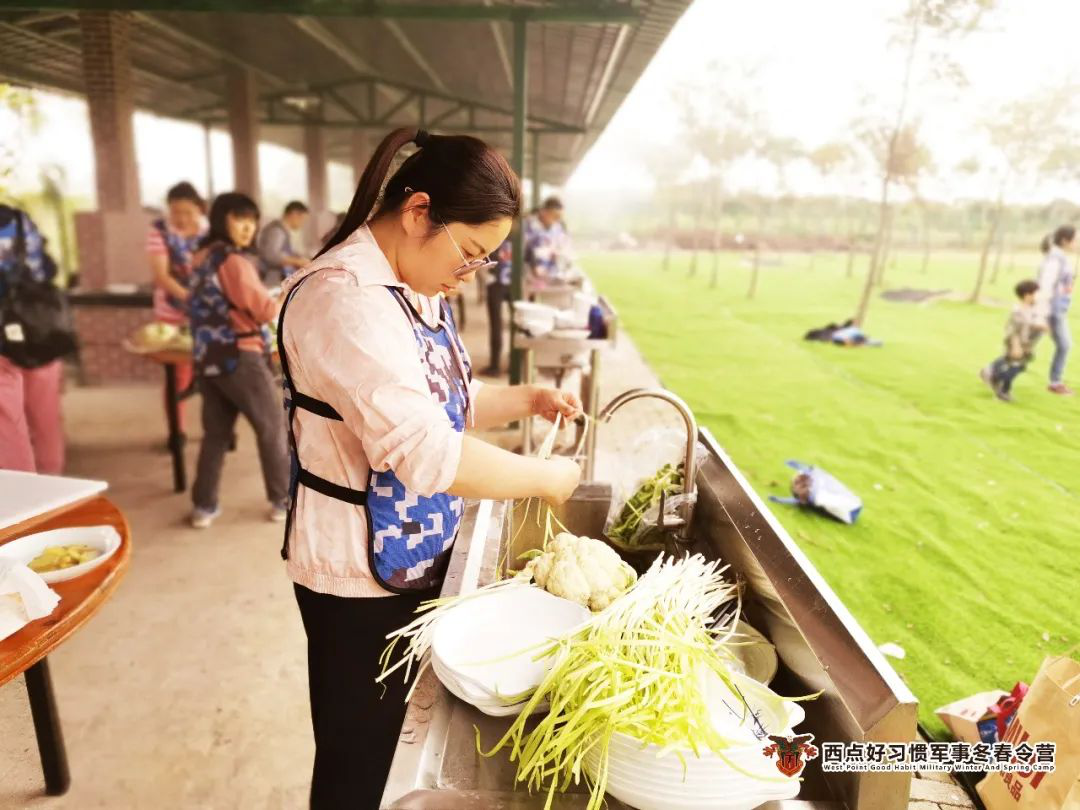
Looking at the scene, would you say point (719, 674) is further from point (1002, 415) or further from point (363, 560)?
point (1002, 415)

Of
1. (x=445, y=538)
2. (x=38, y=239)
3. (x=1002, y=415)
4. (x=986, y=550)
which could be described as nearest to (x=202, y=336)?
(x=38, y=239)

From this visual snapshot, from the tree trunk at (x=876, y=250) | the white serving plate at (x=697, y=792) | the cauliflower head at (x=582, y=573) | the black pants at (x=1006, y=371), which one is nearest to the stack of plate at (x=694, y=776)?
the white serving plate at (x=697, y=792)

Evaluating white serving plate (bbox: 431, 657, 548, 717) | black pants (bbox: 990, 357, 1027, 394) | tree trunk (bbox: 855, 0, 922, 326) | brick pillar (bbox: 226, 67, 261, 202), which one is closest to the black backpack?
white serving plate (bbox: 431, 657, 548, 717)

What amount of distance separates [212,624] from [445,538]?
2.38 meters

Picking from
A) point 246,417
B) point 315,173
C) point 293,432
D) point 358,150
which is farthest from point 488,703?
point 358,150

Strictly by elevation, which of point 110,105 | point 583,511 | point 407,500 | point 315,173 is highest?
point 110,105

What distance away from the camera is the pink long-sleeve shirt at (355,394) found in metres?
1.33

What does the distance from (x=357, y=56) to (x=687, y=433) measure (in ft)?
31.7

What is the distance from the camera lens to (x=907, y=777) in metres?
1.06

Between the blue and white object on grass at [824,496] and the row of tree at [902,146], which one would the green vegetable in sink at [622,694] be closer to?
the row of tree at [902,146]

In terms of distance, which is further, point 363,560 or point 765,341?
point 765,341

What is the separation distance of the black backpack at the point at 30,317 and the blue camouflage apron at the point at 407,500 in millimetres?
2898

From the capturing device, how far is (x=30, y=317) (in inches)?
147

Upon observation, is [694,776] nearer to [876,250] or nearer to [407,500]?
[407,500]
